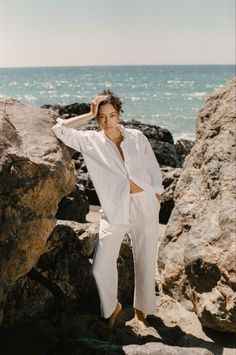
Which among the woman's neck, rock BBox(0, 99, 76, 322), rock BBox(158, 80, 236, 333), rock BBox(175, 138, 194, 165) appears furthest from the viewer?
rock BBox(175, 138, 194, 165)

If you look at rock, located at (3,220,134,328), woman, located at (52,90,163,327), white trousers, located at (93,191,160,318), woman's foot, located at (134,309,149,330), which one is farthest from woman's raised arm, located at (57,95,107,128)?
woman's foot, located at (134,309,149,330)

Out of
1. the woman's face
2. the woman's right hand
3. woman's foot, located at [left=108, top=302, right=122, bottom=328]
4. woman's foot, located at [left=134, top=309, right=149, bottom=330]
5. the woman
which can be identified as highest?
the woman's right hand

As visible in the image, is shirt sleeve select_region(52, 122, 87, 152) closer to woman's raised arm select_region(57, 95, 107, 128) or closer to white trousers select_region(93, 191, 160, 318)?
woman's raised arm select_region(57, 95, 107, 128)

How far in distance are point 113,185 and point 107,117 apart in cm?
58

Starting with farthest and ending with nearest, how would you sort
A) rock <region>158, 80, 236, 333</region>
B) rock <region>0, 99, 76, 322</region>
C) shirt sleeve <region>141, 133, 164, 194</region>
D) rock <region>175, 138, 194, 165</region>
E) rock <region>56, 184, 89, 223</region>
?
rock <region>175, 138, 194, 165</region>
rock <region>56, 184, 89, 223</region>
shirt sleeve <region>141, 133, 164, 194</region>
rock <region>158, 80, 236, 333</region>
rock <region>0, 99, 76, 322</region>

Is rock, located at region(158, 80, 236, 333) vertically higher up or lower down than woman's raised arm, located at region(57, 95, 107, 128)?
lower down

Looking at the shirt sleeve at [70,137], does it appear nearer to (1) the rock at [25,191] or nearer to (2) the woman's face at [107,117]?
(1) the rock at [25,191]

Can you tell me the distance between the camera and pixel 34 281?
384 centimetres

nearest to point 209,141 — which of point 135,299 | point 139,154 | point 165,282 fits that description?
point 139,154

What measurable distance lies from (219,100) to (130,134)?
166 cm

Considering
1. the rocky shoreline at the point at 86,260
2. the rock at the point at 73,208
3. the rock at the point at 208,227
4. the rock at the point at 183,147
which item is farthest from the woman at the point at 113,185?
the rock at the point at 183,147

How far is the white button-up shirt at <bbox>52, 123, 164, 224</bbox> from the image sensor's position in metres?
3.74

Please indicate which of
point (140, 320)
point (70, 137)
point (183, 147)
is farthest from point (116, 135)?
point (183, 147)

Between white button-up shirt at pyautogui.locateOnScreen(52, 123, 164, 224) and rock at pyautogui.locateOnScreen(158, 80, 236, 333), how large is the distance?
0.67m
